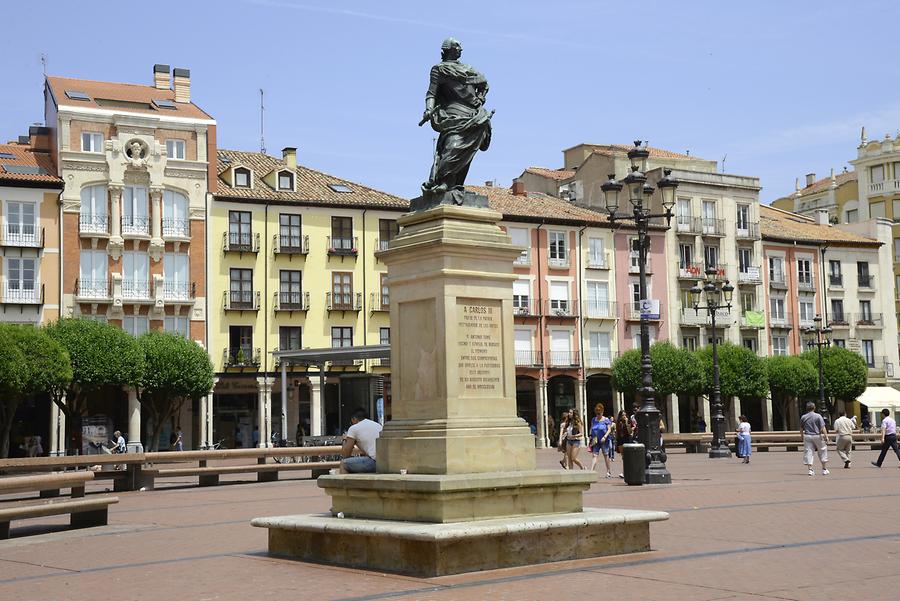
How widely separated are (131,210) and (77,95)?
6.17 m

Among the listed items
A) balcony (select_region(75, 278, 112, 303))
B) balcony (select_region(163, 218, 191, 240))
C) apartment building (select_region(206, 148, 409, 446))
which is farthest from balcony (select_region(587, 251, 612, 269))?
balcony (select_region(75, 278, 112, 303))

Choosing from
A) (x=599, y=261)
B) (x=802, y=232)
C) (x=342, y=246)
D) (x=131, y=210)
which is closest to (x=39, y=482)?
(x=131, y=210)

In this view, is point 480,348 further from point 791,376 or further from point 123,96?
point 791,376

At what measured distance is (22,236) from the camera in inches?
2007

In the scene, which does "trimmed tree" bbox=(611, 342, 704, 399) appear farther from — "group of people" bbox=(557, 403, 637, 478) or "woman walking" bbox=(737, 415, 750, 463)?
"group of people" bbox=(557, 403, 637, 478)

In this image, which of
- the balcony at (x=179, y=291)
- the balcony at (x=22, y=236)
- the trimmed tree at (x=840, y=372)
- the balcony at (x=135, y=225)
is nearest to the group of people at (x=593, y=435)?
the balcony at (x=179, y=291)

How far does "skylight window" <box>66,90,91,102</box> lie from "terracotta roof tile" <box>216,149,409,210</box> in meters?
7.53

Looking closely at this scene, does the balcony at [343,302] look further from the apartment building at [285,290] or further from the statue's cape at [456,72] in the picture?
the statue's cape at [456,72]

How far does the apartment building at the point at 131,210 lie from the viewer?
171 feet

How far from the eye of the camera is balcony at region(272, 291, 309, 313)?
5647 centimetres

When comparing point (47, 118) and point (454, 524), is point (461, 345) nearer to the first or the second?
point (454, 524)

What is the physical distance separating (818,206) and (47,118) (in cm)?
6193

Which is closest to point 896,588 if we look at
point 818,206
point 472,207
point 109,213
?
point 472,207

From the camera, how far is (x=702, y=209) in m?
70.1
